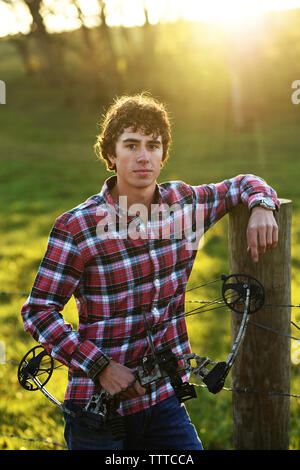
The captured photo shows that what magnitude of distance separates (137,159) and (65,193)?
13.4m

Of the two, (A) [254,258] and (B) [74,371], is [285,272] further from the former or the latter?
(B) [74,371]

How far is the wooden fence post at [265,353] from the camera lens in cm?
290

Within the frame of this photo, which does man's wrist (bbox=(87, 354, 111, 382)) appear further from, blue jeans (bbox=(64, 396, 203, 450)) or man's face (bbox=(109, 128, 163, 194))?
man's face (bbox=(109, 128, 163, 194))

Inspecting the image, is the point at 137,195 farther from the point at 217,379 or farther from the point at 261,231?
the point at 217,379

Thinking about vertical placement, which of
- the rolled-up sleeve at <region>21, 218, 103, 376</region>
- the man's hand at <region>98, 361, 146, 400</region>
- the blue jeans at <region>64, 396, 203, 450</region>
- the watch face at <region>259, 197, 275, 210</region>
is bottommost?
the blue jeans at <region>64, 396, 203, 450</region>

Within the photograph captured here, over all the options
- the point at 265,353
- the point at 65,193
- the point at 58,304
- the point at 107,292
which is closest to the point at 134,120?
the point at 107,292

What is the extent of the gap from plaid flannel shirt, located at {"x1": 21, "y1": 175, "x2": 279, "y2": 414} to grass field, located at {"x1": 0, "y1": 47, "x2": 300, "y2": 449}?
1605mm

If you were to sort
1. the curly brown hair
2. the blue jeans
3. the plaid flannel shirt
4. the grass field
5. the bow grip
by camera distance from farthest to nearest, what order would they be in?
the grass field, the curly brown hair, the blue jeans, the plaid flannel shirt, the bow grip

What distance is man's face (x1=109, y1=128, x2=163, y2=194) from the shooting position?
2801mm

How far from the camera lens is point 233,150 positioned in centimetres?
2308

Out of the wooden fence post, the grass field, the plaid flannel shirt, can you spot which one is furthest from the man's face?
the grass field

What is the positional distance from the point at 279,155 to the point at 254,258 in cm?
1912

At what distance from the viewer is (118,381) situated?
2457 mm

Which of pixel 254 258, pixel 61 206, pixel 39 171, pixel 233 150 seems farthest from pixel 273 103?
pixel 254 258
